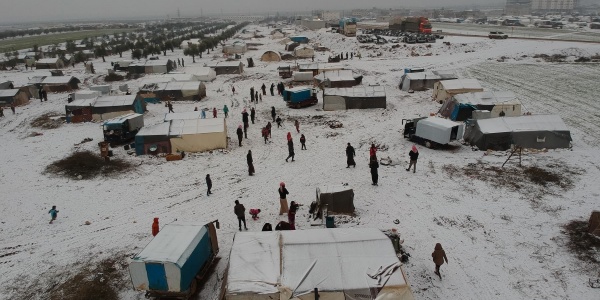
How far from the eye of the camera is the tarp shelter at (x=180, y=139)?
21781 millimetres

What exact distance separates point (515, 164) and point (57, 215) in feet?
67.7

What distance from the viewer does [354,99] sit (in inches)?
1171

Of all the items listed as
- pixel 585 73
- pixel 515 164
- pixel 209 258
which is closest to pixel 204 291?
pixel 209 258

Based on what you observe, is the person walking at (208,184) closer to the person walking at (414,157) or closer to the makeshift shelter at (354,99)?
the person walking at (414,157)

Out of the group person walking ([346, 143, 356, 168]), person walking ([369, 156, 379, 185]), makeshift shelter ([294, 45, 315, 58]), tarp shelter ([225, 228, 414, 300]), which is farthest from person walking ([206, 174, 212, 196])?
makeshift shelter ([294, 45, 315, 58])

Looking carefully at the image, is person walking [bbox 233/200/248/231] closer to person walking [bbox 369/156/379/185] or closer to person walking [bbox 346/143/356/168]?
person walking [bbox 369/156/379/185]

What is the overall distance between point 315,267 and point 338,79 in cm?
2955

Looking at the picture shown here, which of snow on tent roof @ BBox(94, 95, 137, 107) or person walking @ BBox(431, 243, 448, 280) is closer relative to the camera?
person walking @ BBox(431, 243, 448, 280)

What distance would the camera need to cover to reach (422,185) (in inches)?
647

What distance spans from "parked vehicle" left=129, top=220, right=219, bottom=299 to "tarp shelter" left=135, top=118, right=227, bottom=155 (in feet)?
38.2

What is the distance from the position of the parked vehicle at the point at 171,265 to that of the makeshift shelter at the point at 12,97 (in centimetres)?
3420

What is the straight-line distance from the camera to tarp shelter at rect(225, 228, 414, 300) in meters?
8.54

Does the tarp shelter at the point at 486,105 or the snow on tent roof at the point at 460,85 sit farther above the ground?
the snow on tent roof at the point at 460,85

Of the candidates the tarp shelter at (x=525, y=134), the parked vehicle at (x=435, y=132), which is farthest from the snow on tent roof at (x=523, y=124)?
the parked vehicle at (x=435, y=132)
